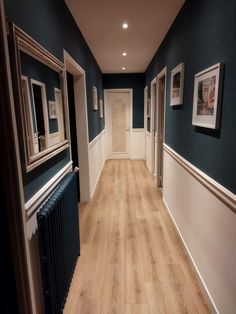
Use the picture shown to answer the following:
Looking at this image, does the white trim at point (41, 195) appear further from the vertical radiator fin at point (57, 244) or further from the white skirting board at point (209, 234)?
the white skirting board at point (209, 234)

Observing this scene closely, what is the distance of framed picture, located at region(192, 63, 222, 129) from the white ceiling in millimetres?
1048

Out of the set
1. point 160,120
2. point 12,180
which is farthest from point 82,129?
point 12,180

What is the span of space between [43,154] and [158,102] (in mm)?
3050

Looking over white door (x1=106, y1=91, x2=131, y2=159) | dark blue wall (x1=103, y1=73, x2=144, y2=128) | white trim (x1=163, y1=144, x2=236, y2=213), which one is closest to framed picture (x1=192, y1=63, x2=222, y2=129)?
white trim (x1=163, y1=144, x2=236, y2=213)

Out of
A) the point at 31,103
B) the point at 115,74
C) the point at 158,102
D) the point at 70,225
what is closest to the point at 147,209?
the point at 70,225

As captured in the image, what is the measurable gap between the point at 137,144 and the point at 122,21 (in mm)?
4243

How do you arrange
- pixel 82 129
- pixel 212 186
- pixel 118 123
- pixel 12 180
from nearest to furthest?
pixel 12 180, pixel 212 186, pixel 82 129, pixel 118 123

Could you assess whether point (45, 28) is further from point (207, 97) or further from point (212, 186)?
point (212, 186)

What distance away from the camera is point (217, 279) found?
1.47m

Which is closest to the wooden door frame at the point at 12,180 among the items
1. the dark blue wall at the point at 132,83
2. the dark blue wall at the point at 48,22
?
the dark blue wall at the point at 48,22

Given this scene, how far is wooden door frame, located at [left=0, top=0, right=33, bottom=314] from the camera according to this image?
92 centimetres

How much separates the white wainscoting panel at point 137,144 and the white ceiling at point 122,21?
2.69 metres

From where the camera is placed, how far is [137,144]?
21.6 ft

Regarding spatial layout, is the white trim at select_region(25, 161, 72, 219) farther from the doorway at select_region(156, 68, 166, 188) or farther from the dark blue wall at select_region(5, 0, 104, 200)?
the doorway at select_region(156, 68, 166, 188)
